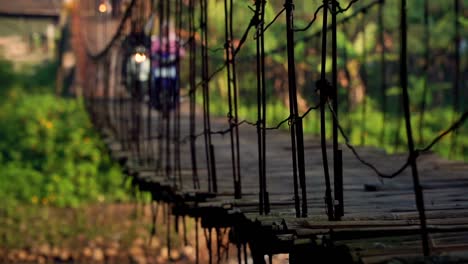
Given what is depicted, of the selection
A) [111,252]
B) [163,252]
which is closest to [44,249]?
[111,252]

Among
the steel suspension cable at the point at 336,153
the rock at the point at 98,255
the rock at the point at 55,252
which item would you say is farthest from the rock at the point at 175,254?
the steel suspension cable at the point at 336,153

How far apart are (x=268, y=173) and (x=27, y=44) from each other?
1616cm

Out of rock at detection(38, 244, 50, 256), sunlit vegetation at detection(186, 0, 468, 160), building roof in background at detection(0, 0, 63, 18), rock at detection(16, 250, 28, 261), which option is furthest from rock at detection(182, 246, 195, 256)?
building roof in background at detection(0, 0, 63, 18)

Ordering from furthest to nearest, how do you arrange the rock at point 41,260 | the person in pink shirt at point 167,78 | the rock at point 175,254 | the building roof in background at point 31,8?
the building roof in background at point 31,8, the rock at point 175,254, the rock at point 41,260, the person in pink shirt at point 167,78

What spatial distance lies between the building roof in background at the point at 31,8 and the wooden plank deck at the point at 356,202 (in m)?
14.5

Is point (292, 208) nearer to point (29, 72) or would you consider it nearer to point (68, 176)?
point (68, 176)

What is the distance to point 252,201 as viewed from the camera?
316cm

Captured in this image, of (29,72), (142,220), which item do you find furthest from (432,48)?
(29,72)

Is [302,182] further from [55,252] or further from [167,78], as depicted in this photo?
[55,252]

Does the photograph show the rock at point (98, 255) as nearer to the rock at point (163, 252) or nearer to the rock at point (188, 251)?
the rock at point (163, 252)

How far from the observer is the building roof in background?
65.3 ft

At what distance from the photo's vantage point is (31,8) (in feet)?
65.5

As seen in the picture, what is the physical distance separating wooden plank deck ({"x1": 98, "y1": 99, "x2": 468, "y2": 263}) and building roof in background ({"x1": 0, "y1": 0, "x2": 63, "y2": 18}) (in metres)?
14.5

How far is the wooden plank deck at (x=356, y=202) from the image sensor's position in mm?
2084
